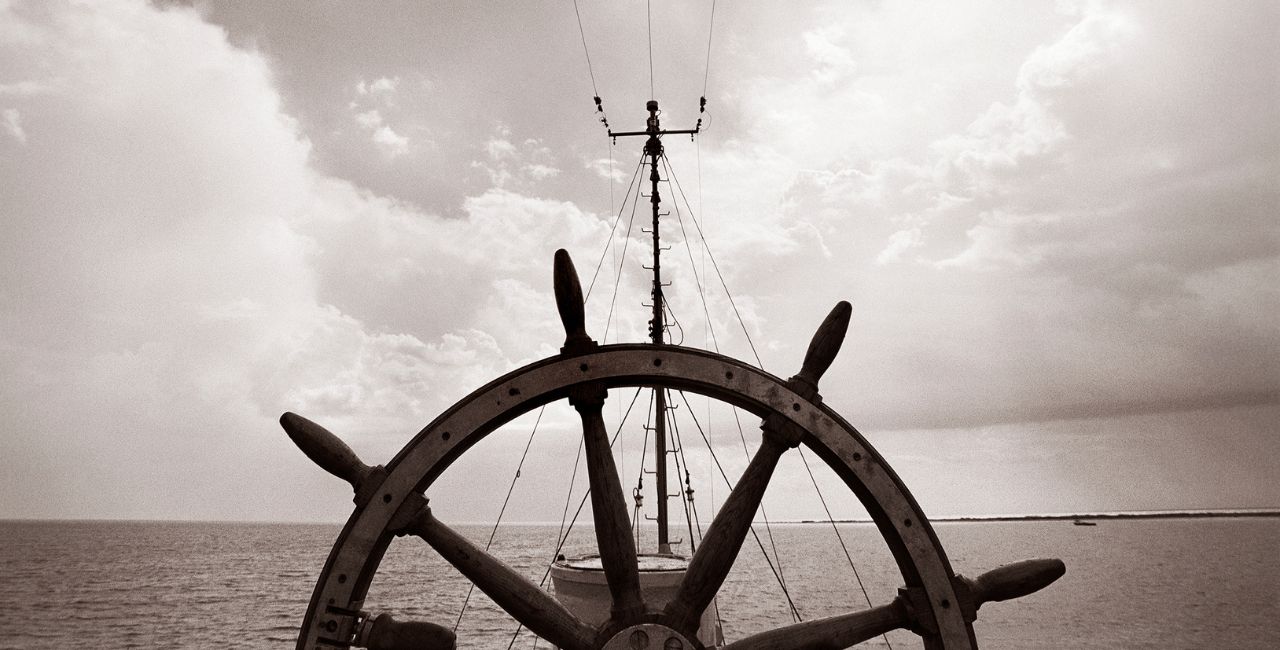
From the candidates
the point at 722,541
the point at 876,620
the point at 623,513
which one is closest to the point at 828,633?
the point at 876,620

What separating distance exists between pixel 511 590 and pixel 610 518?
0.64 metres

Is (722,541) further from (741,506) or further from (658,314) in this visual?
(658,314)

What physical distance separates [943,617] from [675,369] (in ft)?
5.72

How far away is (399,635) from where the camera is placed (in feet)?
13.1

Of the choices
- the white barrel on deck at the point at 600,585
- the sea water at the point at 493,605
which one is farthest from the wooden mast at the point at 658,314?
the sea water at the point at 493,605

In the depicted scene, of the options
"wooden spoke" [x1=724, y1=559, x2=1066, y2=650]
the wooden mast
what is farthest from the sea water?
"wooden spoke" [x1=724, y1=559, x2=1066, y2=650]

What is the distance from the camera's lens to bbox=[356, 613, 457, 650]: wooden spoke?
155 inches

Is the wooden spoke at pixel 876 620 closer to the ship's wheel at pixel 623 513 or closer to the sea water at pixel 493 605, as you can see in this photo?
the ship's wheel at pixel 623 513

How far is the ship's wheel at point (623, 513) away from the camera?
3.96 meters

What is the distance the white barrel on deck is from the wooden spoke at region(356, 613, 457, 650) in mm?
6420

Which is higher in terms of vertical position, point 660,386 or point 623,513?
point 660,386

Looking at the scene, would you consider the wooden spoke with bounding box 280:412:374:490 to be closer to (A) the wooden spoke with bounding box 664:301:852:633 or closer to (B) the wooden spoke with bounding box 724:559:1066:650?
(A) the wooden spoke with bounding box 664:301:852:633

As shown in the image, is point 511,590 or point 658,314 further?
point 658,314

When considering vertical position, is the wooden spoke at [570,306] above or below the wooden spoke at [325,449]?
above
